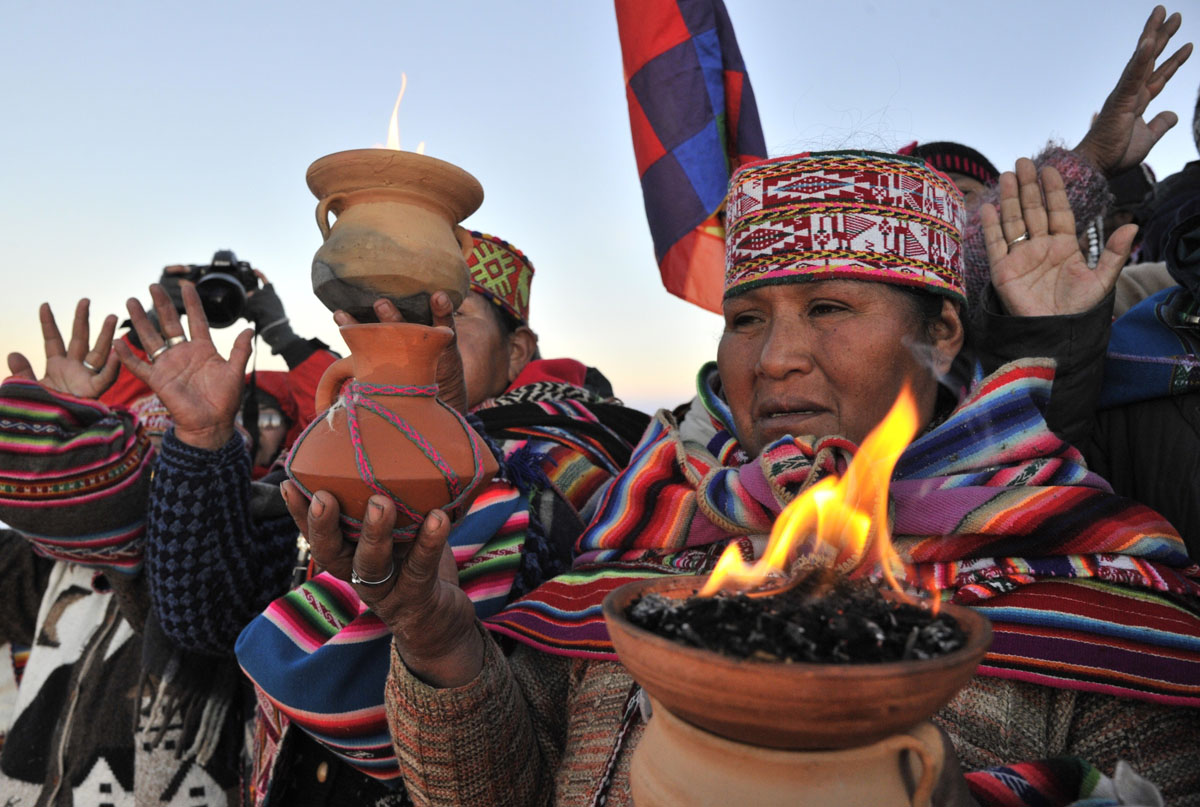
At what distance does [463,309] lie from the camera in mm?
3805

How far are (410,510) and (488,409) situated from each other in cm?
199

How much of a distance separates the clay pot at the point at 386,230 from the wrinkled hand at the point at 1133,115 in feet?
8.63

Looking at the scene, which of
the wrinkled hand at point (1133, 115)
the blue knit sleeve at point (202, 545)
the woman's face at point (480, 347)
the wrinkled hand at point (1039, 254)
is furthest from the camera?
the woman's face at point (480, 347)

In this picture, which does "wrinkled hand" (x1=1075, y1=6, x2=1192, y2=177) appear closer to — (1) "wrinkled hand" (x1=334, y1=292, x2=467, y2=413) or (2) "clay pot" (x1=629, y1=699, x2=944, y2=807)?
(1) "wrinkled hand" (x1=334, y1=292, x2=467, y2=413)

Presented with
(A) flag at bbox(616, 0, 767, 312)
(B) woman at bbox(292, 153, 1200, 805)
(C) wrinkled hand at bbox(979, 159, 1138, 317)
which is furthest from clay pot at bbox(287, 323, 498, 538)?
(A) flag at bbox(616, 0, 767, 312)

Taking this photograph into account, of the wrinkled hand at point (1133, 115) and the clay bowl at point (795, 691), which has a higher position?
the wrinkled hand at point (1133, 115)

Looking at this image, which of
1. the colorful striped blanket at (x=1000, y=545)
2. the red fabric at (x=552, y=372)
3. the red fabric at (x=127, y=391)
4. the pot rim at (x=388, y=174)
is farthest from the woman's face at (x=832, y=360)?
Answer: the red fabric at (x=127, y=391)

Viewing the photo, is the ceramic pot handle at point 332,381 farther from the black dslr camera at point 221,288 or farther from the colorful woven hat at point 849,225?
→ the black dslr camera at point 221,288

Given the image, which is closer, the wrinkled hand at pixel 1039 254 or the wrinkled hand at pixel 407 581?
the wrinkled hand at pixel 407 581

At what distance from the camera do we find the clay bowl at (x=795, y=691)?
3.01ft

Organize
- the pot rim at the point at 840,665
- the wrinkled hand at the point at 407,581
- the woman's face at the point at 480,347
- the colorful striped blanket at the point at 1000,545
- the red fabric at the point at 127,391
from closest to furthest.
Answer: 1. the pot rim at the point at 840,665
2. the wrinkled hand at the point at 407,581
3. the colorful striped blanket at the point at 1000,545
4. the woman's face at the point at 480,347
5. the red fabric at the point at 127,391

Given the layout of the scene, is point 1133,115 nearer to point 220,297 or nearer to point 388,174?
point 388,174

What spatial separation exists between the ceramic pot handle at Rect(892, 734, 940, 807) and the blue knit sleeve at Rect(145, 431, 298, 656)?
2.31 metres

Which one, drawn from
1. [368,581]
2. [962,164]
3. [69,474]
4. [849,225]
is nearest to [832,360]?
[849,225]
